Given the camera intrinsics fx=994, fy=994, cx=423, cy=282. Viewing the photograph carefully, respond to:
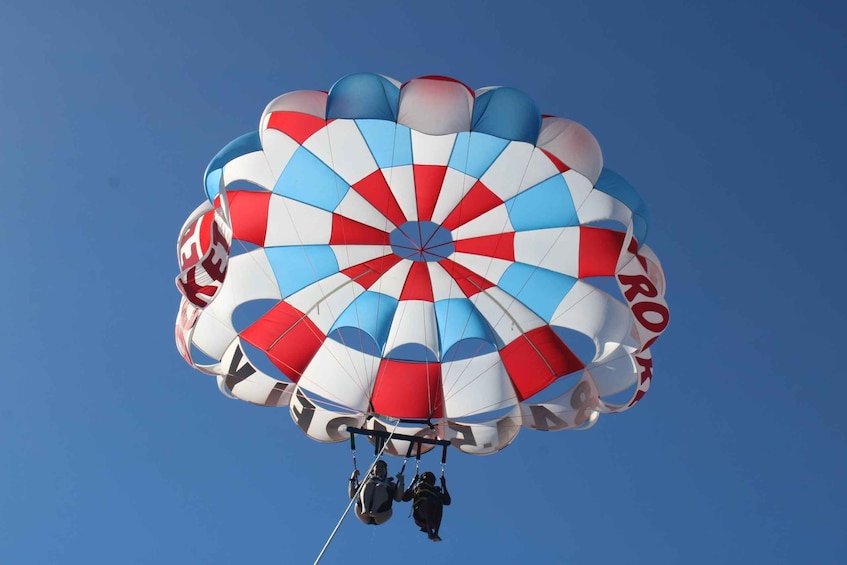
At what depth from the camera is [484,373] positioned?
10.6m

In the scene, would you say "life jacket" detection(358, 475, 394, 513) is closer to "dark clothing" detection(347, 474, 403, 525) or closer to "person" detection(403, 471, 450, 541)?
"dark clothing" detection(347, 474, 403, 525)

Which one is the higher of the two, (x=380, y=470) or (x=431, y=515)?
(x=380, y=470)

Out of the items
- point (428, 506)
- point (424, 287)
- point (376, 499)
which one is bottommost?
point (376, 499)

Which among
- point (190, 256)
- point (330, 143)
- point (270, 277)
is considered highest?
point (330, 143)

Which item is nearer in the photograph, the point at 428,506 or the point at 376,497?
the point at 376,497

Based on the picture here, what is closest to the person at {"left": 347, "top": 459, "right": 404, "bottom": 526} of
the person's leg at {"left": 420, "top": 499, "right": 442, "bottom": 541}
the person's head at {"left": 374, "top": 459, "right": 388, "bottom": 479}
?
the person's head at {"left": 374, "top": 459, "right": 388, "bottom": 479}

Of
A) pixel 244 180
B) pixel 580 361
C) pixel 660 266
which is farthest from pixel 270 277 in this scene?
pixel 660 266

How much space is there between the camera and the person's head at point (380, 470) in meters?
9.55

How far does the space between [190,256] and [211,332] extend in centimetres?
161

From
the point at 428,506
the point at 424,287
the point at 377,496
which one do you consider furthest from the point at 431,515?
the point at 424,287

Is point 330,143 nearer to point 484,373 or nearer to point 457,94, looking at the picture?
point 457,94

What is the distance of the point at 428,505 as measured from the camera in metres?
9.55

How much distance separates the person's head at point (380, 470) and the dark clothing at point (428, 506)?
0.28m

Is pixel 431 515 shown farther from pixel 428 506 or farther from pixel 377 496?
pixel 377 496
